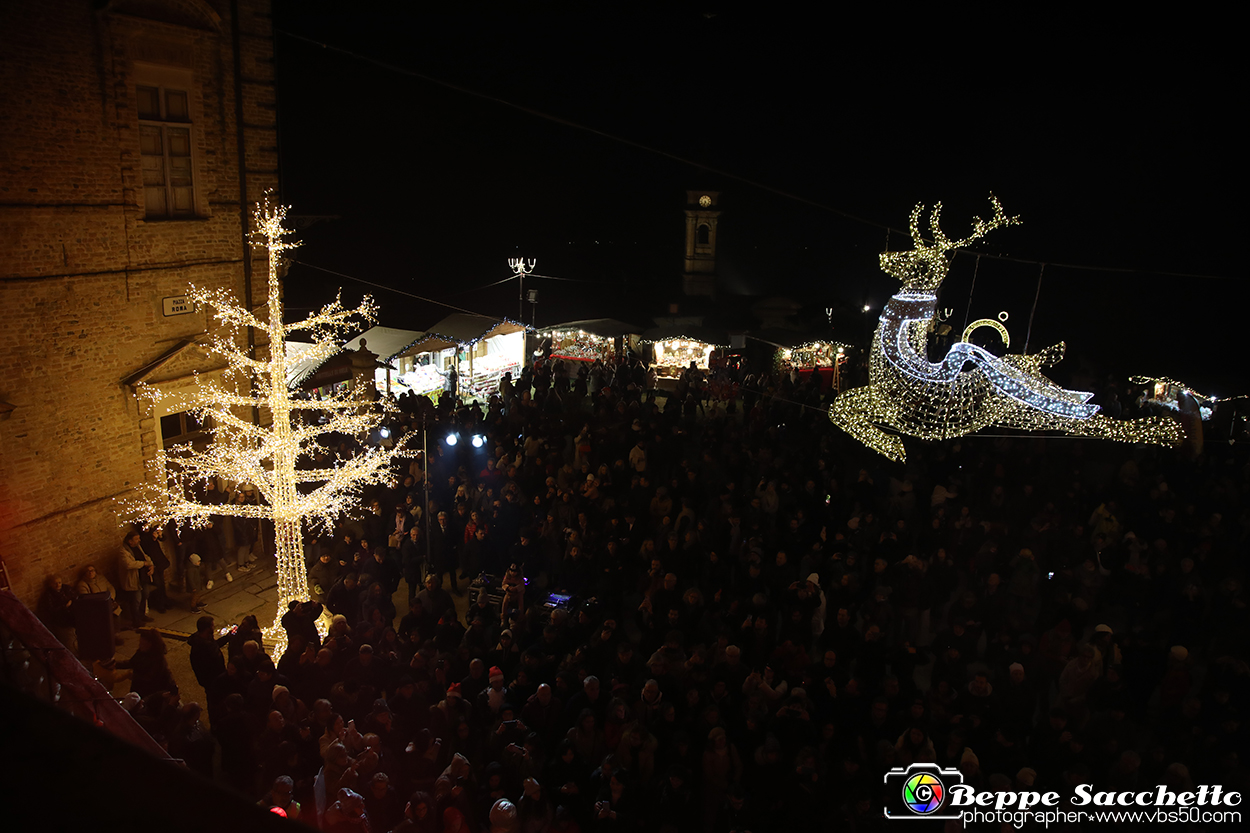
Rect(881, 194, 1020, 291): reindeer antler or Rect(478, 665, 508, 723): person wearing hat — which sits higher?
Rect(881, 194, 1020, 291): reindeer antler

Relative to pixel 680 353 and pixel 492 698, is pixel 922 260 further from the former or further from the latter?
pixel 680 353

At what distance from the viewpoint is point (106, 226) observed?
32.2 feet

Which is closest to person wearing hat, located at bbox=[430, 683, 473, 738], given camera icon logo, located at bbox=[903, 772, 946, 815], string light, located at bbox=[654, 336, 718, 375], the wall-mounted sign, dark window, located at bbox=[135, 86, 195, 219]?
camera icon logo, located at bbox=[903, 772, 946, 815]

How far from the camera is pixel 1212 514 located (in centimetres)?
1002

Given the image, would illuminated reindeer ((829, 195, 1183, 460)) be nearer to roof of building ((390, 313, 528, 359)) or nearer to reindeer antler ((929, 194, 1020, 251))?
reindeer antler ((929, 194, 1020, 251))

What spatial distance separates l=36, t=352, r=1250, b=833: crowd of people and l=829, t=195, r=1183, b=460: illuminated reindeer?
63 cm

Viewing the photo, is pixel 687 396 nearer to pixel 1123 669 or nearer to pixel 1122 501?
pixel 1122 501

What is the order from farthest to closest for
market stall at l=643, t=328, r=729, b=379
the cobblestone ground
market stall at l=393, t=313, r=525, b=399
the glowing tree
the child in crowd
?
market stall at l=643, t=328, r=729, b=379, market stall at l=393, t=313, r=525, b=399, the child in crowd, the cobblestone ground, the glowing tree

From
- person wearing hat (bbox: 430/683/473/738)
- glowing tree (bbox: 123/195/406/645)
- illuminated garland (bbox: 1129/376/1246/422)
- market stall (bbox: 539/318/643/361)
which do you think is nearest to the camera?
person wearing hat (bbox: 430/683/473/738)

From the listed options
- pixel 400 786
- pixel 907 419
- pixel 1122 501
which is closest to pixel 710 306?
pixel 907 419

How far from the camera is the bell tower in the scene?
87.6ft

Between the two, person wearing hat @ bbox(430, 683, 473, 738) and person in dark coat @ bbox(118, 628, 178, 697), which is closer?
person wearing hat @ bbox(430, 683, 473, 738)

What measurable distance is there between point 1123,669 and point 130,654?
33.8ft

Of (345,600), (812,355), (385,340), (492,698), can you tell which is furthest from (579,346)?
(492,698)
